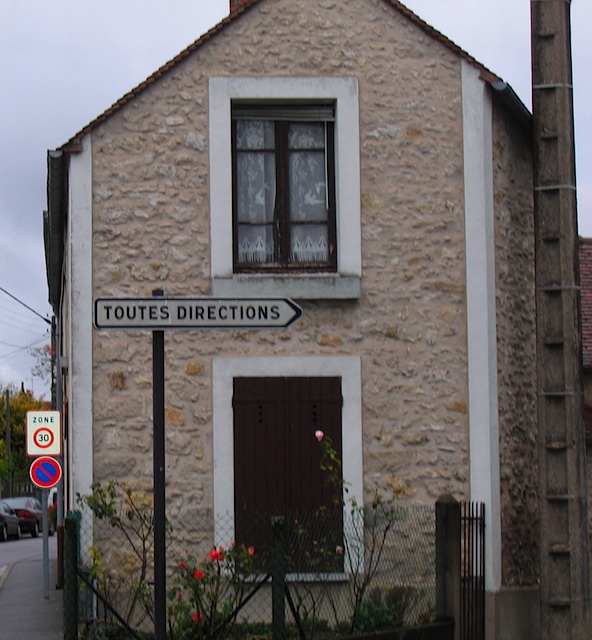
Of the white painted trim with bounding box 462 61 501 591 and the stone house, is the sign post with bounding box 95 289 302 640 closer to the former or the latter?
the stone house

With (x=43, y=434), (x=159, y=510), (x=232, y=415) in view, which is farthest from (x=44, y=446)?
(x=159, y=510)

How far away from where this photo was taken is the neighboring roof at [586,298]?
16328mm

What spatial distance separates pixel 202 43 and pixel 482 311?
12.8 feet

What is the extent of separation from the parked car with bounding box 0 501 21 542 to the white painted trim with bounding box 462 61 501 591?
92.4 ft

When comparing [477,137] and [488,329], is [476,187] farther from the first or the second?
[488,329]

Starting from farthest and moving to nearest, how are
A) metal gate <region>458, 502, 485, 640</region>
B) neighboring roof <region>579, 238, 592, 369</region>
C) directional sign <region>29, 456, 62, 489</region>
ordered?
directional sign <region>29, 456, 62, 489</region> < neighboring roof <region>579, 238, 592, 369</region> < metal gate <region>458, 502, 485, 640</region>

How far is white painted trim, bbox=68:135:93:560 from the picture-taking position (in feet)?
42.4

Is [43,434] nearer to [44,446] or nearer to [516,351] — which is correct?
[44,446]

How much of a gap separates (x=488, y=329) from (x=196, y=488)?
3.31 metres

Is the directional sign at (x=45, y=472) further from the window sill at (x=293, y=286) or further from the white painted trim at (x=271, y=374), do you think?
the window sill at (x=293, y=286)

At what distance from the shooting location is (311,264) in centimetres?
1336

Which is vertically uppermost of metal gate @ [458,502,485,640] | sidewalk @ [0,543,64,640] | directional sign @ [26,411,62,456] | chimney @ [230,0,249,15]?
chimney @ [230,0,249,15]

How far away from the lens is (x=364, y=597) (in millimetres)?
12602

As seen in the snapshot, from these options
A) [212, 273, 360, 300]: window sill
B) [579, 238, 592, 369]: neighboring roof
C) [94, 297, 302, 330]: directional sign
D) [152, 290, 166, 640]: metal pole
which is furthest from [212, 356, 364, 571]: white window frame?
[152, 290, 166, 640]: metal pole
